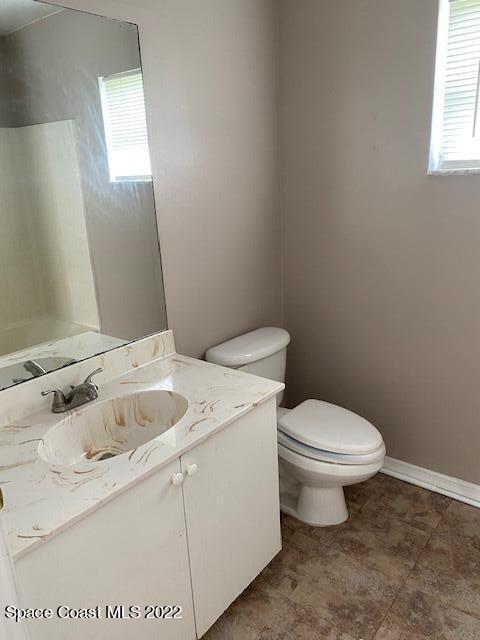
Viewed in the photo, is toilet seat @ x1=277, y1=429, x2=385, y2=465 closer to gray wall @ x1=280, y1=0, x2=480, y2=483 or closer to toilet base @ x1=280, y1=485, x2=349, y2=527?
toilet base @ x1=280, y1=485, x2=349, y2=527

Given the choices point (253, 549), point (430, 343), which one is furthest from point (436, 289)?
point (253, 549)

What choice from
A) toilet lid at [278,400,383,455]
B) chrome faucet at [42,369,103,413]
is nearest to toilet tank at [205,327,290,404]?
toilet lid at [278,400,383,455]

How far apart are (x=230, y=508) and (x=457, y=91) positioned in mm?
1699

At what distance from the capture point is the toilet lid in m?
1.78

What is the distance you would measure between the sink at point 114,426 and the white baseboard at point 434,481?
49.6 inches

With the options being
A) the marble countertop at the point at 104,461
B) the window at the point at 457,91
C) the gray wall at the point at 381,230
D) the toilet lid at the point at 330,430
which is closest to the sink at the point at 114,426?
the marble countertop at the point at 104,461

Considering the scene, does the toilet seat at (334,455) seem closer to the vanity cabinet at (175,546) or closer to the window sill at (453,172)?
the vanity cabinet at (175,546)

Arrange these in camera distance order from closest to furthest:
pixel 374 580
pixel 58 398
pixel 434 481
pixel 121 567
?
pixel 121 567, pixel 58 398, pixel 374 580, pixel 434 481

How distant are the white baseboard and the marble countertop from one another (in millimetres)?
1062

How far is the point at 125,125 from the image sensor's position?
64.6 inches

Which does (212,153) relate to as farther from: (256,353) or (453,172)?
(453,172)

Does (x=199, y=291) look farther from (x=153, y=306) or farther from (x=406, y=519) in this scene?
(x=406, y=519)

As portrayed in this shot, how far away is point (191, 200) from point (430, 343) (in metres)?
1.18

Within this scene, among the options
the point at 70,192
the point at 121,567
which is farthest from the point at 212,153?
the point at 121,567
